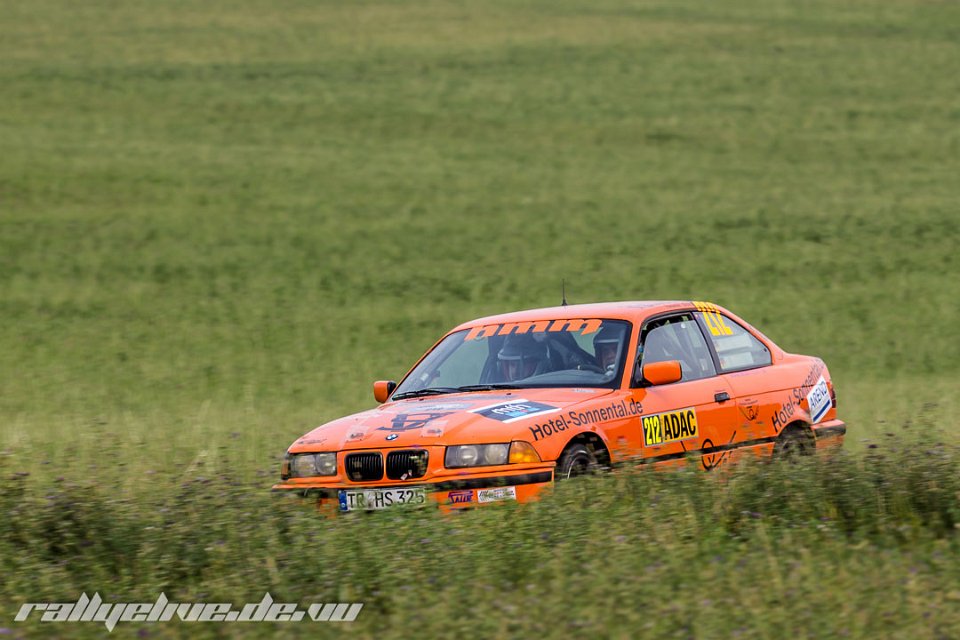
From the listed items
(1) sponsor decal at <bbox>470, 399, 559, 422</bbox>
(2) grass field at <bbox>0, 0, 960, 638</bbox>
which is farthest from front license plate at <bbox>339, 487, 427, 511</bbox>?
(1) sponsor decal at <bbox>470, 399, 559, 422</bbox>

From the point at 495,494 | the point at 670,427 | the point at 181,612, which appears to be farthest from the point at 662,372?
the point at 181,612

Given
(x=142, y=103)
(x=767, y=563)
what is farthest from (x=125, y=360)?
(x=142, y=103)

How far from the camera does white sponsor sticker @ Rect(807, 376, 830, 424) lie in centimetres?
937

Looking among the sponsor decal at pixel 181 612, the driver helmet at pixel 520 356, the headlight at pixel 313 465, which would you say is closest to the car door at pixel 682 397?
the driver helmet at pixel 520 356

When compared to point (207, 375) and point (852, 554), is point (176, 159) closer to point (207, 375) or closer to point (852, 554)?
point (207, 375)

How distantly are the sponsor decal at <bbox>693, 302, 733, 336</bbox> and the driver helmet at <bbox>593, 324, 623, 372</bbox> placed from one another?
0.88m

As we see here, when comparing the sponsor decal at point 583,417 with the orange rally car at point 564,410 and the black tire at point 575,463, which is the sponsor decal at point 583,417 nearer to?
the orange rally car at point 564,410

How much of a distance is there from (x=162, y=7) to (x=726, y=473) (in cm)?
4541

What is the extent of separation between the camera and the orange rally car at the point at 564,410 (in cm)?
718

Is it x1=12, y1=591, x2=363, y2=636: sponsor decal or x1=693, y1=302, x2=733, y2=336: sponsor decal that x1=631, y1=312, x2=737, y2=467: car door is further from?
x1=12, y1=591, x2=363, y2=636: sponsor decal

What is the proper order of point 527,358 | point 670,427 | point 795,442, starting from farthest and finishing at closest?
point 795,442 → point 527,358 → point 670,427

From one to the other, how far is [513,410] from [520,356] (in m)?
1.25

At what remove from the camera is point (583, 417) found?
298 inches

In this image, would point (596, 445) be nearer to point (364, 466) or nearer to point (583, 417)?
point (583, 417)
